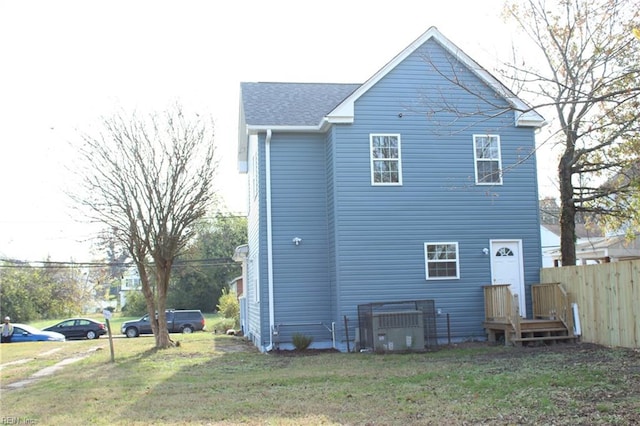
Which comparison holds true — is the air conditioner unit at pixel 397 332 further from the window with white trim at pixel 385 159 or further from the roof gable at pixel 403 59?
the roof gable at pixel 403 59

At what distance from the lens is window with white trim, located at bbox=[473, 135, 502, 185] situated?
711 inches

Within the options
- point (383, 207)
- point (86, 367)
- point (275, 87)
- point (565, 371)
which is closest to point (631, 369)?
point (565, 371)

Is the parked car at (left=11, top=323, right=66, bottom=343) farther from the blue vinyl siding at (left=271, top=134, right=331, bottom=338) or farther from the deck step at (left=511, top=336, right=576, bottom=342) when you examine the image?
the deck step at (left=511, top=336, right=576, bottom=342)

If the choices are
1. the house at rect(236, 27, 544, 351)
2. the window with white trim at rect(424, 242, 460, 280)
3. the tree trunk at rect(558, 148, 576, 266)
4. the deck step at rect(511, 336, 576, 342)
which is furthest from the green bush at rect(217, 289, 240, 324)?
the deck step at rect(511, 336, 576, 342)

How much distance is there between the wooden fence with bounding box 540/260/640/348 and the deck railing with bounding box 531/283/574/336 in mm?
215

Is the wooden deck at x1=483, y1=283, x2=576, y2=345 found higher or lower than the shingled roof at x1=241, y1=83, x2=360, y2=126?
lower

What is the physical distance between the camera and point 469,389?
9695 millimetres

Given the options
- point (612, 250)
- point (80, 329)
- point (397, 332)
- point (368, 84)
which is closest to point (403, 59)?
point (368, 84)

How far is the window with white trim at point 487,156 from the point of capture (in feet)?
59.2

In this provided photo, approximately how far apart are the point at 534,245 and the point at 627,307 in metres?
4.71

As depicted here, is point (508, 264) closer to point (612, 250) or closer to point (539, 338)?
point (539, 338)

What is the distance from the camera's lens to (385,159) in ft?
57.9

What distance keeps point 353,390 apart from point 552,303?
8211 millimetres

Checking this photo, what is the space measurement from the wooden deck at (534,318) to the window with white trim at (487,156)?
3.08 metres
